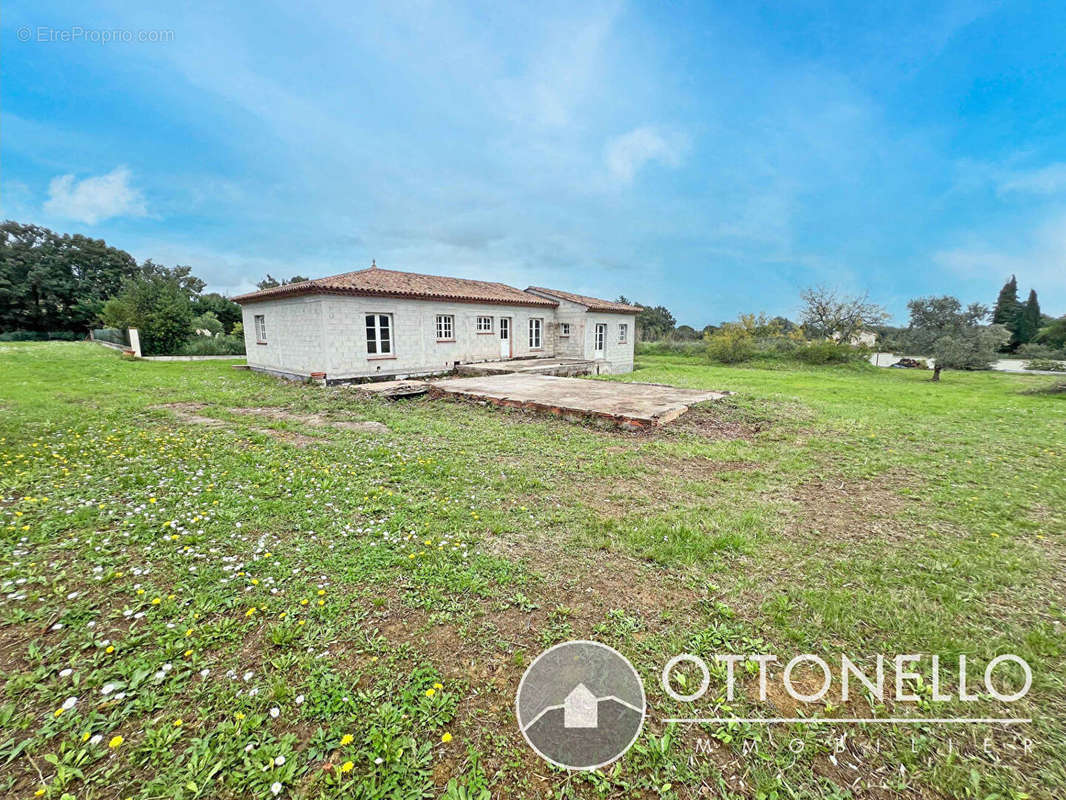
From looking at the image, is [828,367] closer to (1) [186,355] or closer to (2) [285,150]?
(2) [285,150]

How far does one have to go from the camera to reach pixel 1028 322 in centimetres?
4109

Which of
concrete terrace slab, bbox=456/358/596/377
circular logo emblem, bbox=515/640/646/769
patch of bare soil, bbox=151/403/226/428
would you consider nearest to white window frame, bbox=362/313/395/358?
concrete terrace slab, bbox=456/358/596/377

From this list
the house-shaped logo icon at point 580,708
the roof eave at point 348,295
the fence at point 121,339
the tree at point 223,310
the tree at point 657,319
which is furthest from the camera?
the tree at point 657,319

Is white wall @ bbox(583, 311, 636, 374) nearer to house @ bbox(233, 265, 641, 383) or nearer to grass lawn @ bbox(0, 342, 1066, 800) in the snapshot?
house @ bbox(233, 265, 641, 383)

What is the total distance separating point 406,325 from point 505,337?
484 cm

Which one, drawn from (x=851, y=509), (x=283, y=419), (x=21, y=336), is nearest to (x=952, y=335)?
(x=851, y=509)

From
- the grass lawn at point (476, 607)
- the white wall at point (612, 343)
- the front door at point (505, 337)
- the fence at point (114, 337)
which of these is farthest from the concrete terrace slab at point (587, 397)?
the fence at point (114, 337)

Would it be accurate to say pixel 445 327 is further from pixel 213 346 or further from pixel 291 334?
pixel 213 346

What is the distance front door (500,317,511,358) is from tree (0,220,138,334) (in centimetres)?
3679

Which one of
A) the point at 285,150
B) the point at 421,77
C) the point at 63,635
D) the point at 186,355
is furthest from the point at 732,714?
the point at 186,355

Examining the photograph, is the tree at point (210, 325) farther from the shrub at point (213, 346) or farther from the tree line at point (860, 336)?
the tree line at point (860, 336)

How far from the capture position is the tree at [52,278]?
112 ft

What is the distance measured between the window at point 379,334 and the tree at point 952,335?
82.3 feet

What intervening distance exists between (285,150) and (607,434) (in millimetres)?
19855
